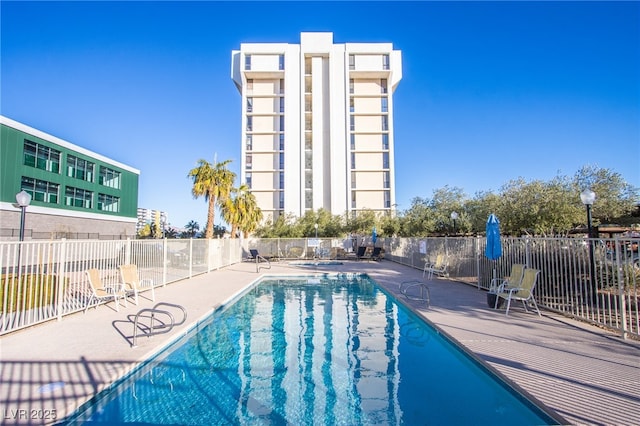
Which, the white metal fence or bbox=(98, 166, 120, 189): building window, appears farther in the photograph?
bbox=(98, 166, 120, 189): building window

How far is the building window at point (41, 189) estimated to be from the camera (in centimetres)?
2458

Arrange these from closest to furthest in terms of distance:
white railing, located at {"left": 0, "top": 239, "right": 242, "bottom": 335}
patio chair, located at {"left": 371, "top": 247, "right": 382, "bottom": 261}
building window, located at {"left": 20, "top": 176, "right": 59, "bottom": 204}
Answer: white railing, located at {"left": 0, "top": 239, "right": 242, "bottom": 335}
patio chair, located at {"left": 371, "top": 247, "right": 382, "bottom": 261}
building window, located at {"left": 20, "top": 176, "right": 59, "bottom": 204}

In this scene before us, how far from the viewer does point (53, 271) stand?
647 cm

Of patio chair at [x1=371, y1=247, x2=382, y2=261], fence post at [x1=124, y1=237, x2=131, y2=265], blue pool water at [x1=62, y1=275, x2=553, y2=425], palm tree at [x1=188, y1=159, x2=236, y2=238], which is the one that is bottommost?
blue pool water at [x1=62, y1=275, x2=553, y2=425]

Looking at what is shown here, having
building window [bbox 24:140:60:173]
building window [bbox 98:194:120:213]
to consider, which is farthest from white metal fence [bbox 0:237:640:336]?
building window [bbox 98:194:120:213]

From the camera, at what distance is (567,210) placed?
11492 mm

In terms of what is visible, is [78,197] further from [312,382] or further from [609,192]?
[609,192]

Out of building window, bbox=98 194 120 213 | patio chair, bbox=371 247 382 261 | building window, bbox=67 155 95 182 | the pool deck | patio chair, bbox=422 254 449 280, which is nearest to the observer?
the pool deck

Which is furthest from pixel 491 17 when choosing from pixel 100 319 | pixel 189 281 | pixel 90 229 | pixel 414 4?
pixel 90 229

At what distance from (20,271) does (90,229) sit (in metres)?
29.6

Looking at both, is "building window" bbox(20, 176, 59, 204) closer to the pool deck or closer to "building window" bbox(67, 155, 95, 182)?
"building window" bbox(67, 155, 95, 182)

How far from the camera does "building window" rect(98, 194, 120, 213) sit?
1282 inches

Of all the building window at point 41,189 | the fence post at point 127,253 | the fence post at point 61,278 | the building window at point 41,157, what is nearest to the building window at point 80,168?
the building window at point 41,157

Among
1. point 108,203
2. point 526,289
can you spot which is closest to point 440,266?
point 526,289
